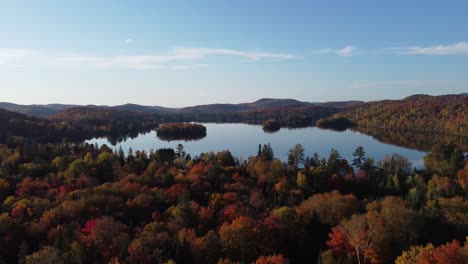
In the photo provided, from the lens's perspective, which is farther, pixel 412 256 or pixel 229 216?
pixel 229 216

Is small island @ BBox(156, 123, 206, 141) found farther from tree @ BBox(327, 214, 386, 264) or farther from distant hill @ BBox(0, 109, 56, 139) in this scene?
tree @ BBox(327, 214, 386, 264)

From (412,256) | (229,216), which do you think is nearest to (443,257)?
(412,256)

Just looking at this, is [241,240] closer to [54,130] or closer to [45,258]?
[45,258]

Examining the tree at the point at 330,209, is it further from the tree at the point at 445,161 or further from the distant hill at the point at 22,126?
the distant hill at the point at 22,126

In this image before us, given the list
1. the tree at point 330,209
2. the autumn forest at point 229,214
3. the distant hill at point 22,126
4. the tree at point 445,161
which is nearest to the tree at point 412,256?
the autumn forest at point 229,214

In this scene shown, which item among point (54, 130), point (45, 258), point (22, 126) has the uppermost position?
point (22, 126)

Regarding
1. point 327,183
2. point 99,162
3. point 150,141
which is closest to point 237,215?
point 327,183

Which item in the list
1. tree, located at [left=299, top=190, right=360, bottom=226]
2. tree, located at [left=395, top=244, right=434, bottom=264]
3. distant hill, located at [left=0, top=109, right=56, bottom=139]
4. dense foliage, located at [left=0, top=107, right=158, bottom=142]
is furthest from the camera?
distant hill, located at [left=0, top=109, right=56, bottom=139]

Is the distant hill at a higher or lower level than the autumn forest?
higher

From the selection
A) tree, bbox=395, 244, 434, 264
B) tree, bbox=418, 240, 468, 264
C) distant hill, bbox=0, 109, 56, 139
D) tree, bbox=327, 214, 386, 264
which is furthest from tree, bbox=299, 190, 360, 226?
distant hill, bbox=0, 109, 56, 139
